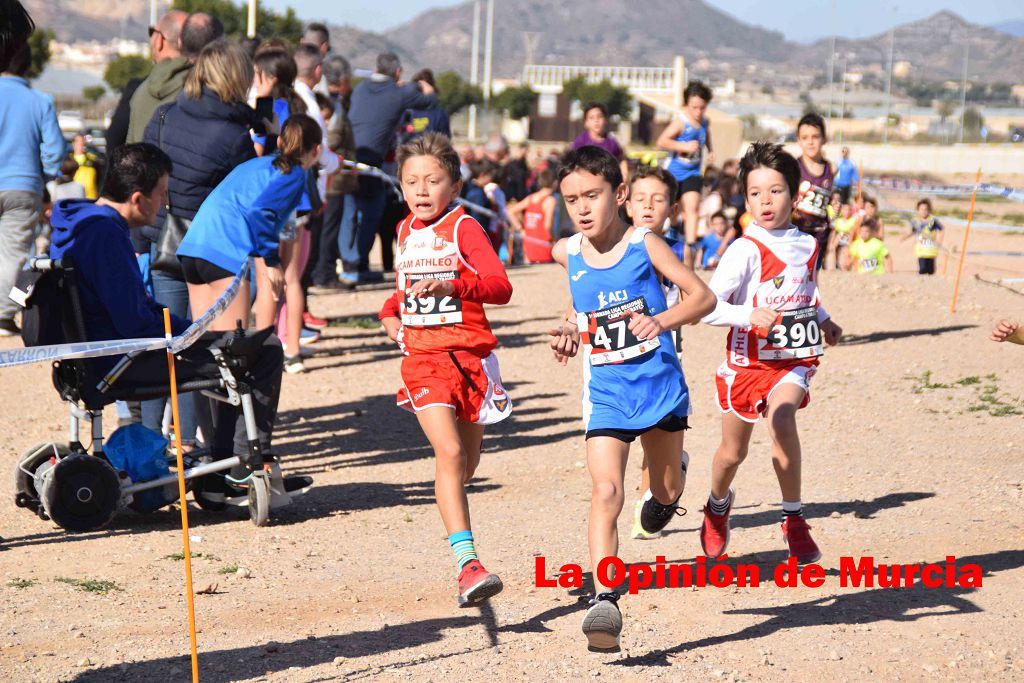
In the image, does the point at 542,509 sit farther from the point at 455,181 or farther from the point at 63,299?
→ the point at 63,299

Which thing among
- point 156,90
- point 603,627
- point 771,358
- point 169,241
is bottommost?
point 603,627

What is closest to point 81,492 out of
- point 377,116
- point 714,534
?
point 714,534

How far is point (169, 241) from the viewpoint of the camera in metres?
7.87

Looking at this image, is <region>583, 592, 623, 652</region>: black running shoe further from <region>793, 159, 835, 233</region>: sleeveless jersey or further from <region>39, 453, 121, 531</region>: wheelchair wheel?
<region>793, 159, 835, 233</region>: sleeveless jersey

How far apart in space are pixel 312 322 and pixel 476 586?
769cm

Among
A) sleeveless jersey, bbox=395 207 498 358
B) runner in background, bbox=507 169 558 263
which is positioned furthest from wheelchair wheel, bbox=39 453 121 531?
runner in background, bbox=507 169 558 263

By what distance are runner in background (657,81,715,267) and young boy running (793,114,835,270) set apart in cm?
245

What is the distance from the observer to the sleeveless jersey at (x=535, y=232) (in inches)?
722

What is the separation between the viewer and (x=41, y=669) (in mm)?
4668

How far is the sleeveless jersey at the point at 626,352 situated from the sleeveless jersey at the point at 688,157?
7.68 metres

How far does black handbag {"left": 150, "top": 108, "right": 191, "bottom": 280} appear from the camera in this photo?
7719 millimetres

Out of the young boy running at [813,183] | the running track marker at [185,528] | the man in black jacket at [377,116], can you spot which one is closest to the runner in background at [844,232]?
the man in black jacket at [377,116]

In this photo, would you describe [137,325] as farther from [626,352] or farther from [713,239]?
[713,239]

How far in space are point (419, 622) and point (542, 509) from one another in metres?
1.89
